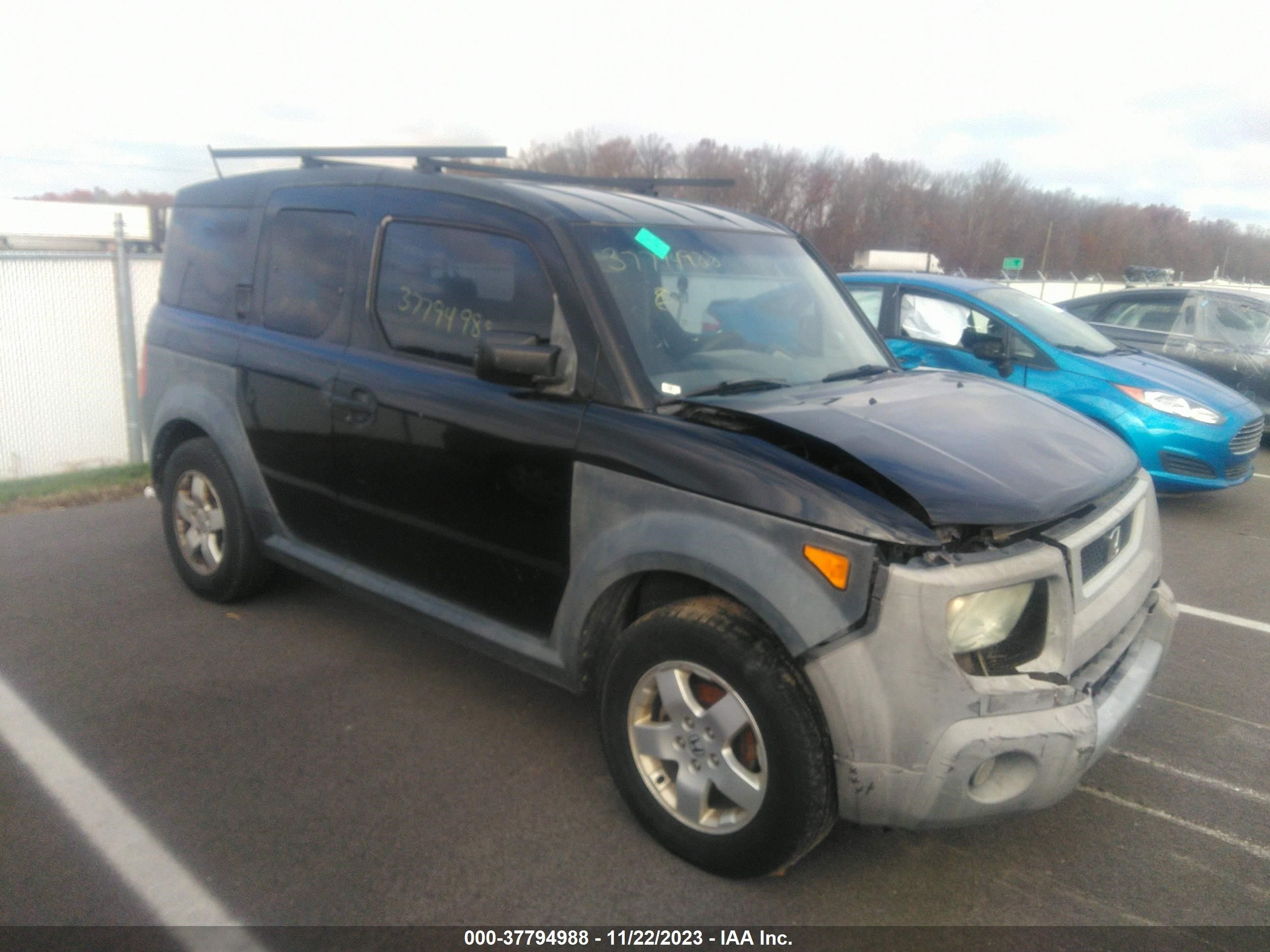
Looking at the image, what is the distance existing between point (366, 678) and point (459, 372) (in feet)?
4.87

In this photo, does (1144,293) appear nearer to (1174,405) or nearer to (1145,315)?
(1145,315)

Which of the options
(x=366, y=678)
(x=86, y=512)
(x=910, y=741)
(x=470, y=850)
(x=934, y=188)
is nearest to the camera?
(x=910, y=741)

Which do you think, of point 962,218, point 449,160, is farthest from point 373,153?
point 962,218

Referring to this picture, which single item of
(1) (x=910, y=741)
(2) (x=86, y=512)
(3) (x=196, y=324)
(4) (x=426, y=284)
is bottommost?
(2) (x=86, y=512)

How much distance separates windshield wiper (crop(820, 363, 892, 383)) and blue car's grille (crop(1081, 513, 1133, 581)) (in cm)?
107

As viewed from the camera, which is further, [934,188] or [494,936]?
[934,188]

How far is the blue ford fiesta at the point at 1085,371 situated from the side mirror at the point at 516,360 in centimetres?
413

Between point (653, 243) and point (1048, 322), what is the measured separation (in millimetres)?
5329

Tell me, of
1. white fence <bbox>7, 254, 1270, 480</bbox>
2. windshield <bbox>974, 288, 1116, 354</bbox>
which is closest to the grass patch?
white fence <bbox>7, 254, 1270, 480</bbox>

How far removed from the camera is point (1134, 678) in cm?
302

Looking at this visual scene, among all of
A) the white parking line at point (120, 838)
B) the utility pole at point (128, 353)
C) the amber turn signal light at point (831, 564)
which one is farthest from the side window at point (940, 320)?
the utility pole at point (128, 353)

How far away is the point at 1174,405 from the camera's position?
7.07 meters

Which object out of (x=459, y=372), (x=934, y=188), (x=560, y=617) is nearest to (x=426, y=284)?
(x=459, y=372)

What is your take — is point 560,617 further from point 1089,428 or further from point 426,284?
point 1089,428
